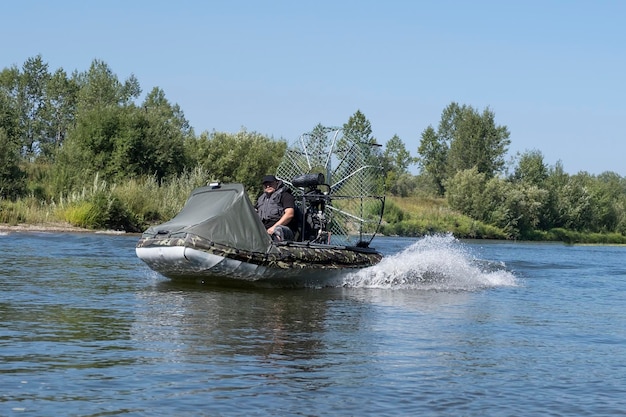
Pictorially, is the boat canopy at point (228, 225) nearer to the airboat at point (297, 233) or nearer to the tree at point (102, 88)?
the airboat at point (297, 233)

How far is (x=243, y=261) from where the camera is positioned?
48.0ft

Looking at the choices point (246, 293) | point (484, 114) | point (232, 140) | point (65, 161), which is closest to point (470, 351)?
point (246, 293)

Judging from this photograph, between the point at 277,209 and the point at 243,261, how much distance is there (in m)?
1.82

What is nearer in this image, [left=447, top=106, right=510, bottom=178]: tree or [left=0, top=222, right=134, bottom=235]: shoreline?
[left=0, top=222, right=134, bottom=235]: shoreline

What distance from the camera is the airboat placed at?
14.6m

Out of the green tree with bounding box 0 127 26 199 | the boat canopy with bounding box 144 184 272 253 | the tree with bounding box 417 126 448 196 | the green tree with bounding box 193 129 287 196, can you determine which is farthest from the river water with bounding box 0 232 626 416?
the tree with bounding box 417 126 448 196

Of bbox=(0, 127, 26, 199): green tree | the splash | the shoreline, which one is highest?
bbox=(0, 127, 26, 199): green tree

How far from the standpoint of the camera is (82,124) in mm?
46156

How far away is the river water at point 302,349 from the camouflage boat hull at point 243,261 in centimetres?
30

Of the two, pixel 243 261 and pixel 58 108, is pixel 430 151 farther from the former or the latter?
pixel 243 261

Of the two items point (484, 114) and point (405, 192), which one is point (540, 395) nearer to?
point (405, 192)

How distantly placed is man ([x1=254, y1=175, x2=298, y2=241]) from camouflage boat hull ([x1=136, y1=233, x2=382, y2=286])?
2.05ft

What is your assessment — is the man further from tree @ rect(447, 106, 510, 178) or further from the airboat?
tree @ rect(447, 106, 510, 178)

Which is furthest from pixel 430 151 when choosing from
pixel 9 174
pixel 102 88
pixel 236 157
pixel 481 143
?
pixel 9 174
